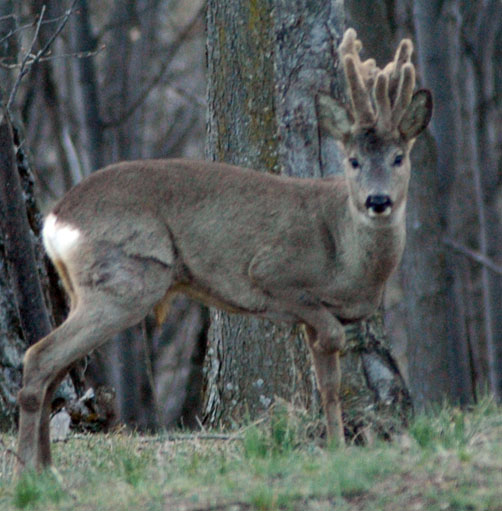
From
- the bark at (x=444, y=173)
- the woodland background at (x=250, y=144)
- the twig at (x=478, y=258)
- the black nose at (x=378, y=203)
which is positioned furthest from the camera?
the twig at (x=478, y=258)

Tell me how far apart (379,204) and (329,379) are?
1.13m

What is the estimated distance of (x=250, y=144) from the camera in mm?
9320

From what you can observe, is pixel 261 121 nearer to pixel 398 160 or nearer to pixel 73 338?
pixel 398 160

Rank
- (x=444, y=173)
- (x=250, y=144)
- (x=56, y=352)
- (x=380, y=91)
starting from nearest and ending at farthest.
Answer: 1. (x=56, y=352)
2. (x=380, y=91)
3. (x=250, y=144)
4. (x=444, y=173)

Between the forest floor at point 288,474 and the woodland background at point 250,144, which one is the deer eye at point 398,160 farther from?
the forest floor at point 288,474

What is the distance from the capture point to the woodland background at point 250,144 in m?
8.21

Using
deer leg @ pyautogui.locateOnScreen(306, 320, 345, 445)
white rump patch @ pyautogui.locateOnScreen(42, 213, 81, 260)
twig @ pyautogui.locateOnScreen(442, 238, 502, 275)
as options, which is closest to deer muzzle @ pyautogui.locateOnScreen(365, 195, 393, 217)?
deer leg @ pyautogui.locateOnScreen(306, 320, 345, 445)

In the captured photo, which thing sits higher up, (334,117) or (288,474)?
(334,117)

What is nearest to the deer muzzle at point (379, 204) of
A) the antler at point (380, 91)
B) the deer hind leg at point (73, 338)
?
the antler at point (380, 91)

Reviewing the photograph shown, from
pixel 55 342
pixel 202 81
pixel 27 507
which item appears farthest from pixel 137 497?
pixel 202 81

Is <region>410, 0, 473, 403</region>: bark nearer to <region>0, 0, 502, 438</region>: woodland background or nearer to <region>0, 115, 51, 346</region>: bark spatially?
<region>0, 0, 502, 438</region>: woodland background

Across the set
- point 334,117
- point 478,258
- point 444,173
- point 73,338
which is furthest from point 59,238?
point 478,258

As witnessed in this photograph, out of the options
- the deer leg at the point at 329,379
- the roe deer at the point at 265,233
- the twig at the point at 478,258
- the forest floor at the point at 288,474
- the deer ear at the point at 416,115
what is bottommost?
the forest floor at the point at 288,474

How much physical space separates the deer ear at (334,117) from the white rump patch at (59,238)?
1.60 m
